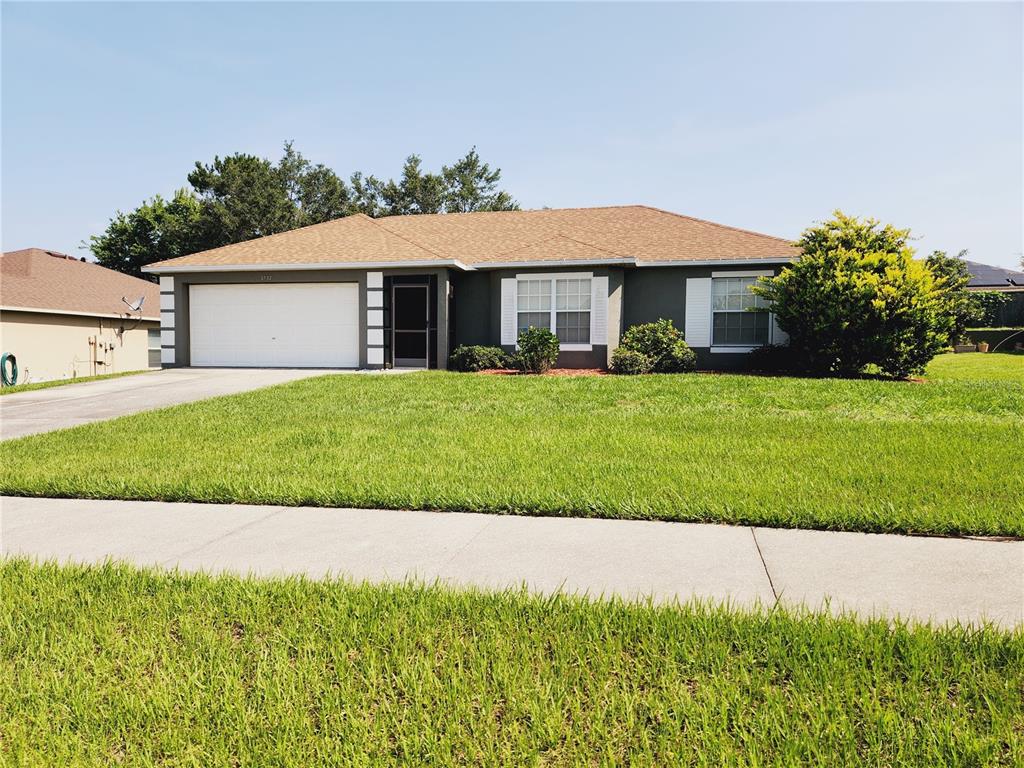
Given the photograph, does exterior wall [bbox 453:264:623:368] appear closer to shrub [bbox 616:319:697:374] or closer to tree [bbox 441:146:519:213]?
shrub [bbox 616:319:697:374]

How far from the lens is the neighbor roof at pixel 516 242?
58.5 ft

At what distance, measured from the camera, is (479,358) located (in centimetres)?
1755

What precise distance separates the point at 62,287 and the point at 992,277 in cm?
4749

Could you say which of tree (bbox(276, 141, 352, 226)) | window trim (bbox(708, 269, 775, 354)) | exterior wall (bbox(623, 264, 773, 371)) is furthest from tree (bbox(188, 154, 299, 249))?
window trim (bbox(708, 269, 775, 354))

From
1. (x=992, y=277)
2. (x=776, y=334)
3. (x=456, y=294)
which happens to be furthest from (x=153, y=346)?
(x=992, y=277)

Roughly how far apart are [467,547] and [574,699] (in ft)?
5.84

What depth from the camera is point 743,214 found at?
82.0 feet

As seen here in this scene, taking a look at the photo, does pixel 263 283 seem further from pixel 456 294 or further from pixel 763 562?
pixel 763 562

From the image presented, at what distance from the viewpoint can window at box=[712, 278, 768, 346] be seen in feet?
58.0

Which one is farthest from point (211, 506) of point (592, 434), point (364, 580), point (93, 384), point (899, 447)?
point (93, 384)

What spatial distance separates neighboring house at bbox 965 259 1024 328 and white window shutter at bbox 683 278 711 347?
20.6 meters

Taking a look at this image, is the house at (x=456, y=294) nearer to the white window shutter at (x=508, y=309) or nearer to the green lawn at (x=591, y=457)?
the white window shutter at (x=508, y=309)

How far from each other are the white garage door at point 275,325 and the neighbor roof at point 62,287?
315 inches

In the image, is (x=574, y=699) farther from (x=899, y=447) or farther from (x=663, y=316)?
(x=663, y=316)
